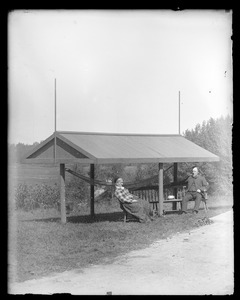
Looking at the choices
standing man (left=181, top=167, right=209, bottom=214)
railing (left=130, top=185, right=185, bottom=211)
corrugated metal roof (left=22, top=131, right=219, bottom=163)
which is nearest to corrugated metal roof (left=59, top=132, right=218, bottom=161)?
corrugated metal roof (left=22, top=131, right=219, bottom=163)

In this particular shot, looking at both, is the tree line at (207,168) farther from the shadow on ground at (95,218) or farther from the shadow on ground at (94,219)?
A: the shadow on ground at (94,219)

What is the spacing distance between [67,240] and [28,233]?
57.3 inches

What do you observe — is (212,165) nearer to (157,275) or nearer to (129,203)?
(129,203)

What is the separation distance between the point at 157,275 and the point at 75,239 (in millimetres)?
3769

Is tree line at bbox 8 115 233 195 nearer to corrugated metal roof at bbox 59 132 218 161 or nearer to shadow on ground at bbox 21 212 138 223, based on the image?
corrugated metal roof at bbox 59 132 218 161

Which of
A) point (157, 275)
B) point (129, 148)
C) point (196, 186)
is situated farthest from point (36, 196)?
point (157, 275)

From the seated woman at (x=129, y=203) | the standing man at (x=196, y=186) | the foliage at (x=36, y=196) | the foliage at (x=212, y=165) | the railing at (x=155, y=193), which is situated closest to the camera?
the seated woman at (x=129, y=203)

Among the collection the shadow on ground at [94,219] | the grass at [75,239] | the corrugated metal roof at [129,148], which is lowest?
the shadow on ground at [94,219]

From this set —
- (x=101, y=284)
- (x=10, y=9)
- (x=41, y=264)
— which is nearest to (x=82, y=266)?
(x=41, y=264)

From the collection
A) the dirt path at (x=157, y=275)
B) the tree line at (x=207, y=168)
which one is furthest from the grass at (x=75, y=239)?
the tree line at (x=207, y=168)

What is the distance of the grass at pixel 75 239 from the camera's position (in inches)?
342

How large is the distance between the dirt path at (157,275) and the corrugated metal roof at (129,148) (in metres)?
3.87

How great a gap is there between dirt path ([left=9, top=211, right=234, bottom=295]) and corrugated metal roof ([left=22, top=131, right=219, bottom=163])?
3874 millimetres
